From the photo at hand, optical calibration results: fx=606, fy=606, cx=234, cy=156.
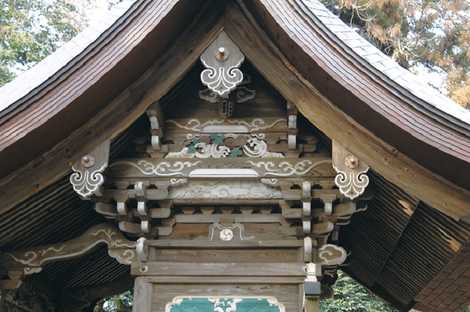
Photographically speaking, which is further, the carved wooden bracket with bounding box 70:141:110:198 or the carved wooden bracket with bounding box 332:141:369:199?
the carved wooden bracket with bounding box 70:141:110:198

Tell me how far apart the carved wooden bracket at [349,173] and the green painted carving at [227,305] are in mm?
960

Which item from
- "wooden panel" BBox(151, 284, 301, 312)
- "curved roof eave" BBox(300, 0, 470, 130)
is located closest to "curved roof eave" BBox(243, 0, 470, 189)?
"curved roof eave" BBox(300, 0, 470, 130)

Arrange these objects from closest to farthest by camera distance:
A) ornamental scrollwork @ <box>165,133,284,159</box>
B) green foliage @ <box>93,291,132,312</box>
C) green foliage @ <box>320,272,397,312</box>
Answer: ornamental scrollwork @ <box>165,133,284,159</box>, green foliage @ <box>93,291,132,312</box>, green foliage @ <box>320,272,397,312</box>

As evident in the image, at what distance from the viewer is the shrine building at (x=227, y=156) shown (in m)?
3.93

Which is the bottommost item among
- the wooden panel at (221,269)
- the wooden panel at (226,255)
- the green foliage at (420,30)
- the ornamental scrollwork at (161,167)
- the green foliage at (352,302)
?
the wooden panel at (221,269)

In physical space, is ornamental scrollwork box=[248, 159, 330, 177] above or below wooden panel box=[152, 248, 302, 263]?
above

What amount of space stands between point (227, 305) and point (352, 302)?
8.31 metres

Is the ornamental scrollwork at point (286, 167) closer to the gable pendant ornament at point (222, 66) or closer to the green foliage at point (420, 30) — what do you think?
the gable pendant ornament at point (222, 66)

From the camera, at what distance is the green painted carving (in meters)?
4.27

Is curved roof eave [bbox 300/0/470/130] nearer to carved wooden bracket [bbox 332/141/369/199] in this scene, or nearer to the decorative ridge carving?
carved wooden bracket [bbox 332/141/369/199]

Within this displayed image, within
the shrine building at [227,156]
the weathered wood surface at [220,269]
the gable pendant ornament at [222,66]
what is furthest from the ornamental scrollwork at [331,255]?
the gable pendant ornament at [222,66]

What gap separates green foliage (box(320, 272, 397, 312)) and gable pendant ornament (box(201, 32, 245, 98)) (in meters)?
8.59

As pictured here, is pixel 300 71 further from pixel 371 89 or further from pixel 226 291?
pixel 226 291

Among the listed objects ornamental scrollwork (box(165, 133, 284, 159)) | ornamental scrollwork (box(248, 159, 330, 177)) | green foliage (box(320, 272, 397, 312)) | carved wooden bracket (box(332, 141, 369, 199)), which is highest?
green foliage (box(320, 272, 397, 312))
